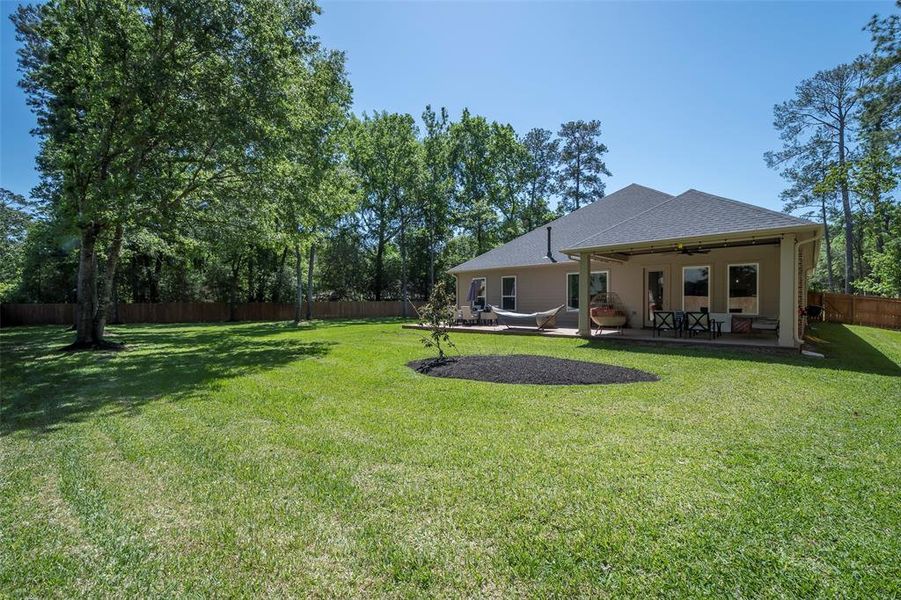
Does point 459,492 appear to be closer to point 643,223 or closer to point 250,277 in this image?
point 643,223

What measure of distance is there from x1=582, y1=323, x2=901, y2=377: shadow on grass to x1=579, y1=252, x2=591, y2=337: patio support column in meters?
0.68

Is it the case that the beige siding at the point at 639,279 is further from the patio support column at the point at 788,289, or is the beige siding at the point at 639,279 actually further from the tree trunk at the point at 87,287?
the tree trunk at the point at 87,287

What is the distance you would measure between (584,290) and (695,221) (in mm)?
2974

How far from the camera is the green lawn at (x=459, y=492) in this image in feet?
6.42

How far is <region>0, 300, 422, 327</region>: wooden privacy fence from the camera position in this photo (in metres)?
22.2

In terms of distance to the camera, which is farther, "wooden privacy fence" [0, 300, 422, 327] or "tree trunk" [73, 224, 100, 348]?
"wooden privacy fence" [0, 300, 422, 327]

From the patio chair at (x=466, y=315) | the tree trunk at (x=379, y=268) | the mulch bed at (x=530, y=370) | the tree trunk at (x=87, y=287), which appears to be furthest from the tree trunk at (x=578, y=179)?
the tree trunk at (x=87, y=287)

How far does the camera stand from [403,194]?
2994 centimetres

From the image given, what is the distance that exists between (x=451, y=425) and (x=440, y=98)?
30.2 m

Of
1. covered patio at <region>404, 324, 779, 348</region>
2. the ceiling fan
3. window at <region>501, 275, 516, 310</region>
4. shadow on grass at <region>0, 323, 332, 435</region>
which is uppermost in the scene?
the ceiling fan

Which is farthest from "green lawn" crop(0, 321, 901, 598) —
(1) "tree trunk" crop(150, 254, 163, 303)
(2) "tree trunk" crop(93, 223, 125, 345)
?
(1) "tree trunk" crop(150, 254, 163, 303)

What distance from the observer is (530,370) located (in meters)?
6.73

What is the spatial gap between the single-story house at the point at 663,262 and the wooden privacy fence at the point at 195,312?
1241cm

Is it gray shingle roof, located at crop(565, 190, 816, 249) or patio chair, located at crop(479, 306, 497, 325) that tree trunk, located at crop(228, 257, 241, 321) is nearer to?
patio chair, located at crop(479, 306, 497, 325)
